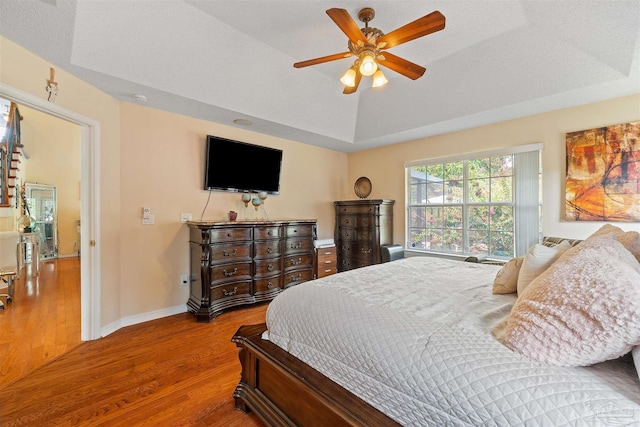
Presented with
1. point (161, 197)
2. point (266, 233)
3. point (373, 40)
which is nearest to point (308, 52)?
point (373, 40)

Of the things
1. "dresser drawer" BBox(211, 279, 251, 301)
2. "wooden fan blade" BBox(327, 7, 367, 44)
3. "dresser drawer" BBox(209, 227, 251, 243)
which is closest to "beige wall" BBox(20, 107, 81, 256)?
"dresser drawer" BBox(209, 227, 251, 243)

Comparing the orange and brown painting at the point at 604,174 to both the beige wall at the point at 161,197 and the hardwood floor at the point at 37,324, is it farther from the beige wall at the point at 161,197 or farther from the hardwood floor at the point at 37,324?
the hardwood floor at the point at 37,324

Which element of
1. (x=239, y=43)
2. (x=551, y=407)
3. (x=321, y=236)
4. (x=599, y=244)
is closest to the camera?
(x=551, y=407)

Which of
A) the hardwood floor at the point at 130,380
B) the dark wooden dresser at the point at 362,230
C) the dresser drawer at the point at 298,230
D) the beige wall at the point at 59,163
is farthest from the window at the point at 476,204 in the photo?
the beige wall at the point at 59,163

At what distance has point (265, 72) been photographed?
2.96 meters

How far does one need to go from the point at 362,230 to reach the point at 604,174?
9.43 ft

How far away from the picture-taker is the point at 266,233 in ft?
11.4

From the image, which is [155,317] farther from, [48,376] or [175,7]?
[175,7]

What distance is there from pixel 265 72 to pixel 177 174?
1576 millimetres

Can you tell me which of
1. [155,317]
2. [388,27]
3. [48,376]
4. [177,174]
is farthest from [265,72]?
[48,376]

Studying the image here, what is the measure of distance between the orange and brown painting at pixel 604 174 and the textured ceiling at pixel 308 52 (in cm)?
41

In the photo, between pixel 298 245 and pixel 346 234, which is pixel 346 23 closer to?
pixel 298 245

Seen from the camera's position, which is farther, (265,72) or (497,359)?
(265,72)

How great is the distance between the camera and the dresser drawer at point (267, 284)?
3404 mm
